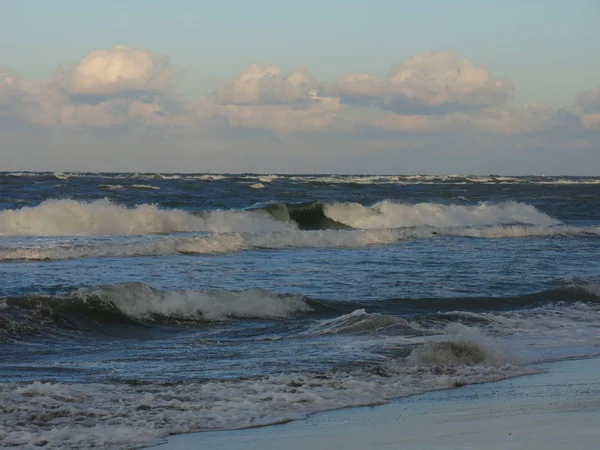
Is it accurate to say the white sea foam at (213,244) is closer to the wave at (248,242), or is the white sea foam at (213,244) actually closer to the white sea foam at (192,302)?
the wave at (248,242)

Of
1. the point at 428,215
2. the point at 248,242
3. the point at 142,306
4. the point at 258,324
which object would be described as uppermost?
the point at 428,215

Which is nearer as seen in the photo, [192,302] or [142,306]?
[142,306]

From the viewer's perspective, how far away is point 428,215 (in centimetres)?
3559

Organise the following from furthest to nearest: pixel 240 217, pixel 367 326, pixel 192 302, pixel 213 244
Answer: pixel 240 217 < pixel 213 244 < pixel 192 302 < pixel 367 326

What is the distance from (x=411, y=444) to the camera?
5441 mm

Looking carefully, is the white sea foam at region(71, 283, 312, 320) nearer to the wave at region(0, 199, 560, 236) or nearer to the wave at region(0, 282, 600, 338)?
the wave at region(0, 282, 600, 338)

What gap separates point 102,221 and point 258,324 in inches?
665

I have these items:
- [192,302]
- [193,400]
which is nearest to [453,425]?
[193,400]

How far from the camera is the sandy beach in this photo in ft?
17.9

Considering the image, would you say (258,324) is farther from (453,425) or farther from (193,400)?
(453,425)

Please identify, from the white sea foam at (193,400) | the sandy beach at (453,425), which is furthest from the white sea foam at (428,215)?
the sandy beach at (453,425)

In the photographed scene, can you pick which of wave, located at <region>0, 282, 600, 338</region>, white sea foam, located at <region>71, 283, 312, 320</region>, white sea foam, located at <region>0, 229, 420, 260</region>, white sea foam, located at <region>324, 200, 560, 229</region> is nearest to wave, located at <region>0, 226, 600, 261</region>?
white sea foam, located at <region>0, 229, 420, 260</region>

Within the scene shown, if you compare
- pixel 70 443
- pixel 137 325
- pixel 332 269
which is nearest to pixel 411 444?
pixel 70 443

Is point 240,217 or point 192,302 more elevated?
point 240,217
